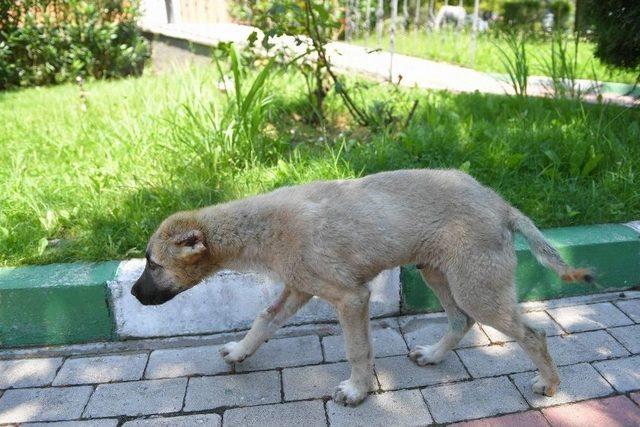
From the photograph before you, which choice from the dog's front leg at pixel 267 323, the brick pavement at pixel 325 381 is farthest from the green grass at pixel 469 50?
the dog's front leg at pixel 267 323

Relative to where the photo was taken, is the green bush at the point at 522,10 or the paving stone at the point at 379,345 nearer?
the paving stone at the point at 379,345

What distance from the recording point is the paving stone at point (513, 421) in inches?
117

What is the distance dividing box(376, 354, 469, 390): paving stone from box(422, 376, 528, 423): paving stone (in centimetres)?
7

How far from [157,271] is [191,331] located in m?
0.81

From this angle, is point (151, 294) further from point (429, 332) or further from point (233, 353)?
point (429, 332)

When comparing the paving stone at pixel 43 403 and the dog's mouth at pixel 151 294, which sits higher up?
the dog's mouth at pixel 151 294

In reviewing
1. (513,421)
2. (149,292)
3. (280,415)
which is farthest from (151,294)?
(513,421)

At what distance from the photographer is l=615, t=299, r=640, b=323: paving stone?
3830mm

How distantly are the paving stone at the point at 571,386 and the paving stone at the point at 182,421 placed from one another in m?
1.71

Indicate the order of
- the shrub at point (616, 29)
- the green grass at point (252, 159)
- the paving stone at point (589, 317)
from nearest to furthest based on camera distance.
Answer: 1. the paving stone at point (589, 317)
2. the green grass at point (252, 159)
3. the shrub at point (616, 29)

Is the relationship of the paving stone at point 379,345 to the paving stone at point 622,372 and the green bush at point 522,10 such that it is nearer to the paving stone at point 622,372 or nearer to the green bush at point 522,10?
the paving stone at point 622,372

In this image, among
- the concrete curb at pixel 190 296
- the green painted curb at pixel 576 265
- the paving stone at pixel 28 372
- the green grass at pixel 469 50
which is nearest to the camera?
the paving stone at pixel 28 372

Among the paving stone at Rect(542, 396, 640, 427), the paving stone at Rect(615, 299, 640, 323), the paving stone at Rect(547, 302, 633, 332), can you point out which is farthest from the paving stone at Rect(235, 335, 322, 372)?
the paving stone at Rect(615, 299, 640, 323)

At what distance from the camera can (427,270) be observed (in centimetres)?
342
